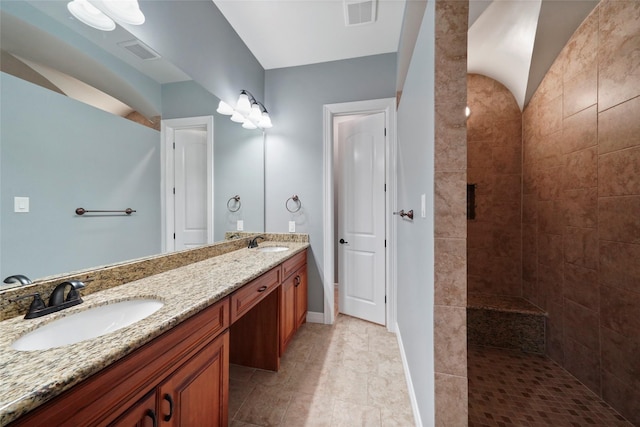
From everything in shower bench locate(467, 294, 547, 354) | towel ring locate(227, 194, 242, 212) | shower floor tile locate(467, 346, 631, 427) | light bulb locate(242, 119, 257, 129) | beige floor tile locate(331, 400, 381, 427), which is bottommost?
beige floor tile locate(331, 400, 381, 427)

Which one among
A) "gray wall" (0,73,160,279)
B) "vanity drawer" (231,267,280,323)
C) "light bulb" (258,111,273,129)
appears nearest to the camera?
"gray wall" (0,73,160,279)

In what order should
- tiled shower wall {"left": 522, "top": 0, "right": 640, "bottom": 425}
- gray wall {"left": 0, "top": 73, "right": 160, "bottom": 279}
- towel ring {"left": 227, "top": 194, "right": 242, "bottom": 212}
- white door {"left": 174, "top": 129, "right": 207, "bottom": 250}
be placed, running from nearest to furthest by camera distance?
gray wall {"left": 0, "top": 73, "right": 160, "bottom": 279} → tiled shower wall {"left": 522, "top": 0, "right": 640, "bottom": 425} → white door {"left": 174, "top": 129, "right": 207, "bottom": 250} → towel ring {"left": 227, "top": 194, "right": 242, "bottom": 212}

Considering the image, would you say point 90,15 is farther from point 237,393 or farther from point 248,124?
point 237,393

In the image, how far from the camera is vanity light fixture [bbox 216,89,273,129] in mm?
2070

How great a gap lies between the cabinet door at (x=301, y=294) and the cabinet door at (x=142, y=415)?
1.43 m

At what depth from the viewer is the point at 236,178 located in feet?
7.25

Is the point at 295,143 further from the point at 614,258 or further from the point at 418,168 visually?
the point at 614,258

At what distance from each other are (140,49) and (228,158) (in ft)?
3.01

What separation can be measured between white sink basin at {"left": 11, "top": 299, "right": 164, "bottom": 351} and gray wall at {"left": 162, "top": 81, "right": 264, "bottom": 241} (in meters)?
0.98

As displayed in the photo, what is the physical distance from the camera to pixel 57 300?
0.86 metres

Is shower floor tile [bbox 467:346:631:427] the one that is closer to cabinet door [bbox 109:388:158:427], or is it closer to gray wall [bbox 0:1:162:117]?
cabinet door [bbox 109:388:158:427]

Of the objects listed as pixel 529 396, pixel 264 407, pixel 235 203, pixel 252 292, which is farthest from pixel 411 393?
pixel 235 203

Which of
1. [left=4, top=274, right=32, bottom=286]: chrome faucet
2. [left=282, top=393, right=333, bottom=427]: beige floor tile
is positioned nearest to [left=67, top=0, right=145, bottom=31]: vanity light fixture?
[left=4, top=274, right=32, bottom=286]: chrome faucet

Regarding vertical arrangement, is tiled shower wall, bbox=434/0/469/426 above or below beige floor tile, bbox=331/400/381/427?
above
